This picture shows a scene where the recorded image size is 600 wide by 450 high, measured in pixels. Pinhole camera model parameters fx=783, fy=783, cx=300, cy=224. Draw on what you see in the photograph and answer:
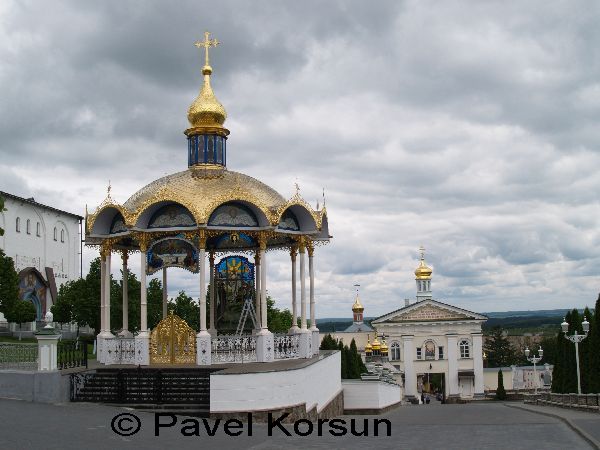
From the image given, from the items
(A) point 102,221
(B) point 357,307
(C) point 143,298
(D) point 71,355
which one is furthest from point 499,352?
(D) point 71,355

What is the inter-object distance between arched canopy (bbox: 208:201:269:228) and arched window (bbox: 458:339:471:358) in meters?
60.2

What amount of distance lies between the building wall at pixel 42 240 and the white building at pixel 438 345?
32179mm

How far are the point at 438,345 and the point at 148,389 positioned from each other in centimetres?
6374

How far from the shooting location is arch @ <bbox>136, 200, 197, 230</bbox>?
70.2 ft

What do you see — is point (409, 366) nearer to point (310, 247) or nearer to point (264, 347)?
point (310, 247)

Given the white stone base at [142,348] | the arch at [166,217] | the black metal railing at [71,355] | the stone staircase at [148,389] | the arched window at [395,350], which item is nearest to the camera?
the stone staircase at [148,389]

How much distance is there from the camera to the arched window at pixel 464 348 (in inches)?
3073

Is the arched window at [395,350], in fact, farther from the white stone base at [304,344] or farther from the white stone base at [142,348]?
the white stone base at [142,348]

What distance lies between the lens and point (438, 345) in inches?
3086

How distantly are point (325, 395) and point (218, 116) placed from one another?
365 inches

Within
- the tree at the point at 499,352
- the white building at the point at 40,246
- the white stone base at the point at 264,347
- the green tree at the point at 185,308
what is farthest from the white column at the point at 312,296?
the tree at the point at 499,352

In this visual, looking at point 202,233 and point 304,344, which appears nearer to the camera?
point 202,233

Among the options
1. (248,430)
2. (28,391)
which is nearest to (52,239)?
(28,391)

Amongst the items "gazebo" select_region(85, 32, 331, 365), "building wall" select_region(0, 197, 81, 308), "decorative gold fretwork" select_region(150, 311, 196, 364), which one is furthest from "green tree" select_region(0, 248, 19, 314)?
"decorative gold fretwork" select_region(150, 311, 196, 364)
